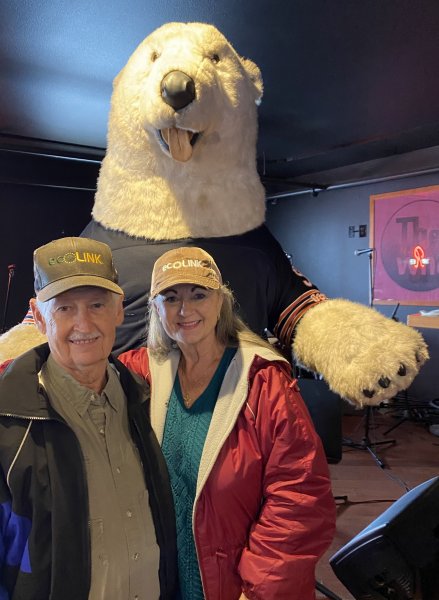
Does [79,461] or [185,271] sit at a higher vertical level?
[185,271]

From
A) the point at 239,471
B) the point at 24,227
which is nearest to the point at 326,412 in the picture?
the point at 239,471

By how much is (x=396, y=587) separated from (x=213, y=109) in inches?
48.6

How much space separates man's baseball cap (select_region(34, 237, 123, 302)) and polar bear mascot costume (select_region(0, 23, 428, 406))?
48 centimetres

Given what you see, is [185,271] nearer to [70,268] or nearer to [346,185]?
[70,268]

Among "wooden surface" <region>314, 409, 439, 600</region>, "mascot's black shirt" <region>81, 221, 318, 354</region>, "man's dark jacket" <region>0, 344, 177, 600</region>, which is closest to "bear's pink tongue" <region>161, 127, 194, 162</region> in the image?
"mascot's black shirt" <region>81, 221, 318, 354</region>

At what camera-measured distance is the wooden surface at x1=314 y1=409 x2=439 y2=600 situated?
263 centimetres

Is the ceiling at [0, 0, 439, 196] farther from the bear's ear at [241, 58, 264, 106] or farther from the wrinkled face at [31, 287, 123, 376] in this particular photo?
the wrinkled face at [31, 287, 123, 376]

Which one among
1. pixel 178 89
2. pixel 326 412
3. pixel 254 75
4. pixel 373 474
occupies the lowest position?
pixel 373 474

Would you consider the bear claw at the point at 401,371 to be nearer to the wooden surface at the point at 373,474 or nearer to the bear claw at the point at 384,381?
the bear claw at the point at 384,381

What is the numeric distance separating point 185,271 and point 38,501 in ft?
1.70

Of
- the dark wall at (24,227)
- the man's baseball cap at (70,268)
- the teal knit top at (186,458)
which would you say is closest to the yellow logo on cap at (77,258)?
the man's baseball cap at (70,268)

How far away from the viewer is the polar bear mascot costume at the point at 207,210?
1.35 metres

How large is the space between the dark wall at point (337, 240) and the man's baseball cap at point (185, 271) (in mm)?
4005

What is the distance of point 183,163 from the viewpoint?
145 centimetres
